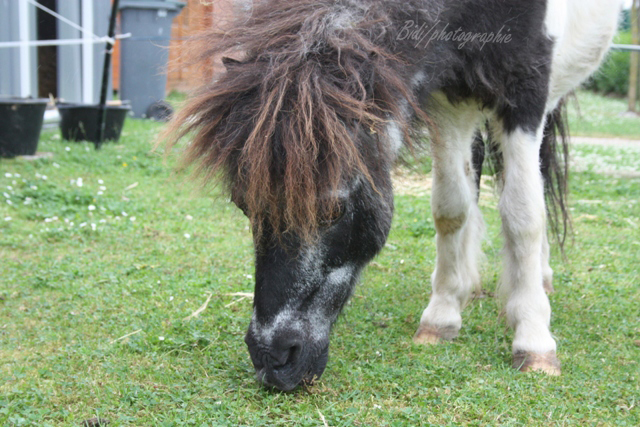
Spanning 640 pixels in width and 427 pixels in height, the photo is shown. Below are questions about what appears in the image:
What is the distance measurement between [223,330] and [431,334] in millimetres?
999

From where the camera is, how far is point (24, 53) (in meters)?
8.71

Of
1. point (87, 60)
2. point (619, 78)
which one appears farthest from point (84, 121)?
point (619, 78)

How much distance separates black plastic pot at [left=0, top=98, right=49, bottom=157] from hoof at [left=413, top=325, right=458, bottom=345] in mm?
4949

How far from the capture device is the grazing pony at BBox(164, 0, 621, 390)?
221cm

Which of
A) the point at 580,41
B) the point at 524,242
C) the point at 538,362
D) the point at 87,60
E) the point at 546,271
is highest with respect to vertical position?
the point at 580,41

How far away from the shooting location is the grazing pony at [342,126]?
7.25 ft

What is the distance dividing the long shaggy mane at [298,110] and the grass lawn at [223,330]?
35cm

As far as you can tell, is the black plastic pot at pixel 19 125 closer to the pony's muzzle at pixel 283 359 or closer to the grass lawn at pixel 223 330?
the grass lawn at pixel 223 330

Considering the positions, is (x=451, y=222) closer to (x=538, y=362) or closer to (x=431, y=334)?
(x=431, y=334)

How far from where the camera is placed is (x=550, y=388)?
8.69 ft

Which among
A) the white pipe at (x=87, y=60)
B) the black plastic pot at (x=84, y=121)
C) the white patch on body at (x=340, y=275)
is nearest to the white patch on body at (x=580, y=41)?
the white patch on body at (x=340, y=275)

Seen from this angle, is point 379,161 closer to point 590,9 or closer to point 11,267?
point 590,9

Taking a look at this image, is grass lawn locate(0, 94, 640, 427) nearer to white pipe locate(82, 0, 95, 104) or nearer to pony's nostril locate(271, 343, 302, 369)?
pony's nostril locate(271, 343, 302, 369)

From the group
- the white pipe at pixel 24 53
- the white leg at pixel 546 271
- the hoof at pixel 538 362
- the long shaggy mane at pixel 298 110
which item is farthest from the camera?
the white pipe at pixel 24 53
